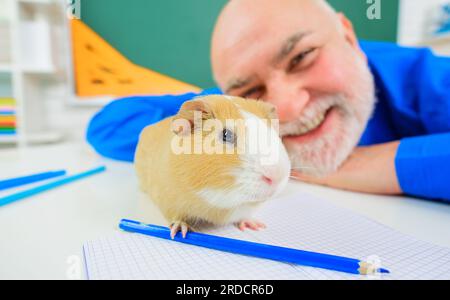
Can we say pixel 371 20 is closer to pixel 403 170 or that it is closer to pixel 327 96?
pixel 327 96

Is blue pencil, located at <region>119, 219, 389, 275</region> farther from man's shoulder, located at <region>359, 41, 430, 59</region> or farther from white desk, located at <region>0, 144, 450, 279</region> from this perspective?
man's shoulder, located at <region>359, 41, 430, 59</region>

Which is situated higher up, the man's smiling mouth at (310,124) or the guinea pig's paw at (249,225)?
the man's smiling mouth at (310,124)

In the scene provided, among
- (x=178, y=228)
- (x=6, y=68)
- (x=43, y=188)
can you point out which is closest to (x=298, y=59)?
(x=178, y=228)

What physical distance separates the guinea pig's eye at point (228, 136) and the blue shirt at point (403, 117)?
341 millimetres

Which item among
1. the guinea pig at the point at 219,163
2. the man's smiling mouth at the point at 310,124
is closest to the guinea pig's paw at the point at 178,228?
the guinea pig at the point at 219,163

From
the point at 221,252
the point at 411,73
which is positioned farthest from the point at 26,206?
the point at 411,73

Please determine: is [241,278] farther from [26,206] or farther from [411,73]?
[411,73]

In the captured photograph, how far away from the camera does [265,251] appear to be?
44 centimetres

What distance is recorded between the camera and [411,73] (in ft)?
3.92

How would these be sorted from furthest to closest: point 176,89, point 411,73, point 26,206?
1. point 176,89
2. point 411,73
3. point 26,206

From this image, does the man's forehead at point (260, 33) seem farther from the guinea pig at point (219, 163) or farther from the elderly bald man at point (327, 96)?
the guinea pig at point (219, 163)

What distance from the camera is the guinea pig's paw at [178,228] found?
1.65 ft

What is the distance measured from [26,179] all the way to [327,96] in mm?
1052
